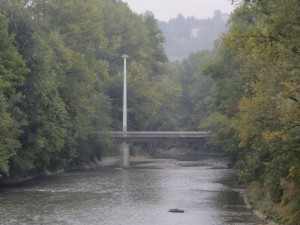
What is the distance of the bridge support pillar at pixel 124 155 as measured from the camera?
83719 millimetres

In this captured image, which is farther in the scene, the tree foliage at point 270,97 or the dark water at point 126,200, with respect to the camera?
the dark water at point 126,200

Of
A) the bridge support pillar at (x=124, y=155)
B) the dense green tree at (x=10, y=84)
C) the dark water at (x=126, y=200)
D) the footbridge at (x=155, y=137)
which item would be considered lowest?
the dark water at (x=126, y=200)

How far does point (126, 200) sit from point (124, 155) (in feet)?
124

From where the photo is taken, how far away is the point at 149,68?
112125 mm

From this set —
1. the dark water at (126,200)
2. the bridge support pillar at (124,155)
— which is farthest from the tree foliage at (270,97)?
the bridge support pillar at (124,155)

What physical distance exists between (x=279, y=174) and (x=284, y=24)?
13.2m

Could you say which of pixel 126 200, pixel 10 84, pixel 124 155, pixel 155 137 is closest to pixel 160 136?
pixel 155 137

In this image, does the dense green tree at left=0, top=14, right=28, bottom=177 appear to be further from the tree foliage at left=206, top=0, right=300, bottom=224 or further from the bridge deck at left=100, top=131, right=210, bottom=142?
the bridge deck at left=100, top=131, right=210, bottom=142

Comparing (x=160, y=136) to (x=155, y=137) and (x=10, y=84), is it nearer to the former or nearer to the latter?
(x=155, y=137)

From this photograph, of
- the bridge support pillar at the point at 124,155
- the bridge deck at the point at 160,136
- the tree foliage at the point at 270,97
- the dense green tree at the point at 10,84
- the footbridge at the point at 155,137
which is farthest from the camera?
the bridge deck at the point at 160,136

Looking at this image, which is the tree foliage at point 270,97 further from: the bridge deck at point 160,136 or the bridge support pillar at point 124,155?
the bridge deck at point 160,136

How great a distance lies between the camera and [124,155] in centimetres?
8475

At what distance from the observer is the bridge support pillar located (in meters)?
83.7

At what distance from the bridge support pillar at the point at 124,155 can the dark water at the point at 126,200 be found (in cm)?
1103
